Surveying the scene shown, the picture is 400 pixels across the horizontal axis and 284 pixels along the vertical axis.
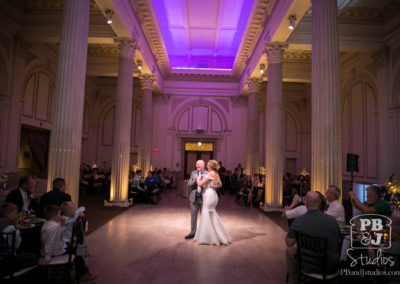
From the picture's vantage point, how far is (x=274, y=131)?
9.11m

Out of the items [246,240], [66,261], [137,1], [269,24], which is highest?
[137,1]

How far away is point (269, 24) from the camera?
899 centimetres

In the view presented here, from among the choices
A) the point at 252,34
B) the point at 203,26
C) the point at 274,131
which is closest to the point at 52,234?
the point at 274,131

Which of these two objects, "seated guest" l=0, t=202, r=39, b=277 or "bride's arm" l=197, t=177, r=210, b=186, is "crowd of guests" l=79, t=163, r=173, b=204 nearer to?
"bride's arm" l=197, t=177, r=210, b=186

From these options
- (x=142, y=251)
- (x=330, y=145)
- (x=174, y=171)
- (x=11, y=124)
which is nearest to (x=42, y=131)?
(x=11, y=124)

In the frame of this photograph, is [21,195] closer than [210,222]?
Yes

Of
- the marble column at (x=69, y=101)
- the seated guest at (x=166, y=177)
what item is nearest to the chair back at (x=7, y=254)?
the marble column at (x=69, y=101)

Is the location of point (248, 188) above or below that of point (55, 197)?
below

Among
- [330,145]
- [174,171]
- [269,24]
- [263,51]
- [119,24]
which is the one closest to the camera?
[330,145]

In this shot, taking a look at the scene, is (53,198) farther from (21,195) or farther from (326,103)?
(326,103)

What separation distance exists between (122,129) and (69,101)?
14.0 feet

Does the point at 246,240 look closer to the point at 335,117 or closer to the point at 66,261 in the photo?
the point at 335,117

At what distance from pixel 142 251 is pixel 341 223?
310 cm

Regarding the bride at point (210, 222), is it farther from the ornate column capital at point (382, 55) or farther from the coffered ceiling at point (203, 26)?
the ornate column capital at point (382, 55)
